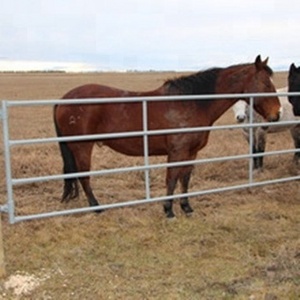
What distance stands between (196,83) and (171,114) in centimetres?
48

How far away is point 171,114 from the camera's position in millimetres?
5043

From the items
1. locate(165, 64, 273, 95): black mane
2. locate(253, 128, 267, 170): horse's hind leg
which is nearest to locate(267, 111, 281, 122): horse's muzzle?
locate(165, 64, 273, 95): black mane

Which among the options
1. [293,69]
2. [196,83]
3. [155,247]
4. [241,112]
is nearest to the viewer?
[155,247]

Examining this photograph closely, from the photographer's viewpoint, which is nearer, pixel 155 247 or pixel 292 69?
pixel 155 247

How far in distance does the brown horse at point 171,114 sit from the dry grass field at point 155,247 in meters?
0.49

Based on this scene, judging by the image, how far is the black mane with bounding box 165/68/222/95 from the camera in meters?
5.14

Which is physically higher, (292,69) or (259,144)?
(292,69)

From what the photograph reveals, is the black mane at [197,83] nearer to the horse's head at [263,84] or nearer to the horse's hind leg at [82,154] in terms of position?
the horse's head at [263,84]

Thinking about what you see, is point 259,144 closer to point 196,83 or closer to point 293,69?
point 293,69

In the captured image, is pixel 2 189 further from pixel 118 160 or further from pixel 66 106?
pixel 118 160

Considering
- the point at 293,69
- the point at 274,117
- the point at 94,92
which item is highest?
the point at 293,69

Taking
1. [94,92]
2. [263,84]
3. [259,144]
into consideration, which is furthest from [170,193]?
[259,144]

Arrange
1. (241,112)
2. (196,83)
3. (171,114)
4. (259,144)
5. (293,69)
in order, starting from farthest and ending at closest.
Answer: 1. (259,144)
2. (241,112)
3. (293,69)
4. (196,83)
5. (171,114)

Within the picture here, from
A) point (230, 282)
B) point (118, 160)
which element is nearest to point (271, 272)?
point (230, 282)
